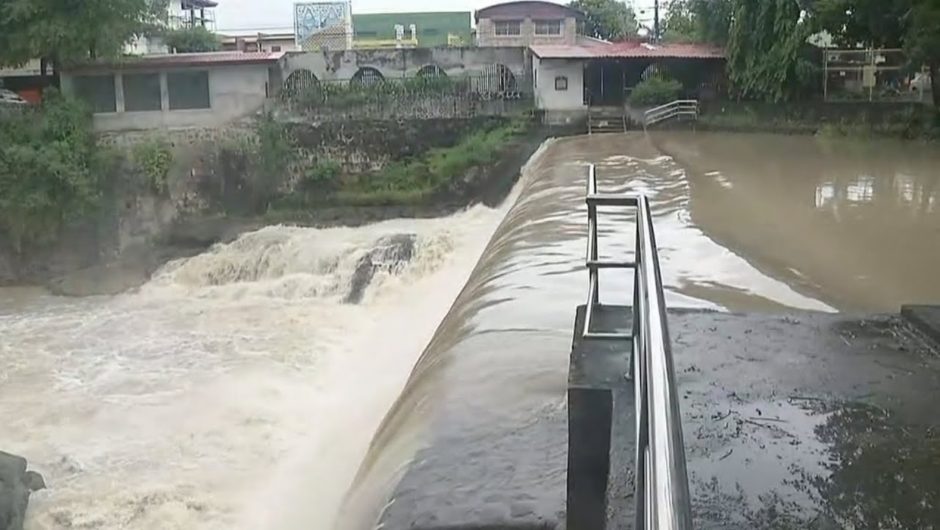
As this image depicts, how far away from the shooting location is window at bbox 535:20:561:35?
34219mm

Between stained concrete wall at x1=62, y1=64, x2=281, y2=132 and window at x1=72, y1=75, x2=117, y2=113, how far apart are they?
5.3 inches

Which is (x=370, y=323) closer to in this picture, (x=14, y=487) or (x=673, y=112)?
(x=14, y=487)

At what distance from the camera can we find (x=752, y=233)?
34.6 ft

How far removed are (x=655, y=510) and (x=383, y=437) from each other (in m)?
5.01

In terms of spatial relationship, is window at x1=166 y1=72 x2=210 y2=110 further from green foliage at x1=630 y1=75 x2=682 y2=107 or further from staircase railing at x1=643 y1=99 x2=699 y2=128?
staircase railing at x1=643 y1=99 x2=699 y2=128

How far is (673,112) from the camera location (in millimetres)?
24812

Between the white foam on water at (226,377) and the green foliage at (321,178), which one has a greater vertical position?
the green foliage at (321,178)

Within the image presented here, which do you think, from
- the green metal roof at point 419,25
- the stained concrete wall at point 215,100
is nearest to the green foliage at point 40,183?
the stained concrete wall at point 215,100

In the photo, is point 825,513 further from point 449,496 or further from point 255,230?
point 255,230

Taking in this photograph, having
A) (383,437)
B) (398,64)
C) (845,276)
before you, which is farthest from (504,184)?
(383,437)

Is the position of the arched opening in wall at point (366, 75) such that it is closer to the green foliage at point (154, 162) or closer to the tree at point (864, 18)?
the green foliage at point (154, 162)

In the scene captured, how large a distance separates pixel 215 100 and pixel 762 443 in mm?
24675

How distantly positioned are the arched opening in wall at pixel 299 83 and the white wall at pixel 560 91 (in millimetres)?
6075

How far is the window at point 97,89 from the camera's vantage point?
84.7ft
